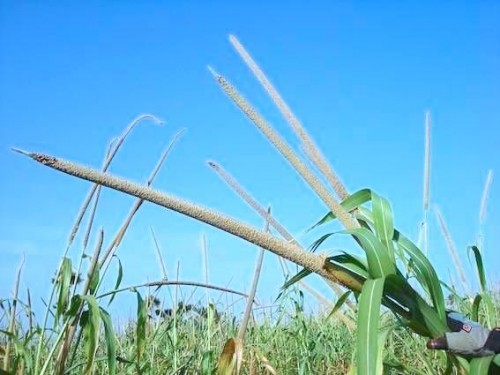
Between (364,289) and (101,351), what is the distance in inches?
94.9

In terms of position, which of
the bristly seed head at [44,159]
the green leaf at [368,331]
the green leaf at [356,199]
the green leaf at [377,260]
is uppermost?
the green leaf at [356,199]

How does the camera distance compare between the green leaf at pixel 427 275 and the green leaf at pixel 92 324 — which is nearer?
the green leaf at pixel 427 275

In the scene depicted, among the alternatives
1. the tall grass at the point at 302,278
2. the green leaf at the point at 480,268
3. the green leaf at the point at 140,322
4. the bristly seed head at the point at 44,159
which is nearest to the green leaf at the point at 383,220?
the tall grass at the point at 302,278

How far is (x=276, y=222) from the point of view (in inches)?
74.4

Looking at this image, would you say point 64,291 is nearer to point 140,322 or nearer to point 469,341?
point 140,322

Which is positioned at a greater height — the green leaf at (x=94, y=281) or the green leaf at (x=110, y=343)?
the green leaf at (x=94, y=281)

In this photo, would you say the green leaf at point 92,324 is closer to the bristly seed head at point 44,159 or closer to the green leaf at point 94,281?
the green leaf at point 94,281

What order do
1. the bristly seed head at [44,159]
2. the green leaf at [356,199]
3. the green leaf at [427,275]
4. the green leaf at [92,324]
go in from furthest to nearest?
1. the green leaf at [92,324]
2. the green leaf at [356,199]
3. the green leaf at [427,275]
4. the bristly seed head at [44,159]

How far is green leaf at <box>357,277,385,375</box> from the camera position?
38.4 inches

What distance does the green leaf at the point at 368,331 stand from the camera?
0.98 m

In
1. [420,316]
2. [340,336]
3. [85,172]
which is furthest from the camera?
[340,336]

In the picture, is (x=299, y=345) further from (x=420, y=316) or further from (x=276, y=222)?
(x=420, y=316)

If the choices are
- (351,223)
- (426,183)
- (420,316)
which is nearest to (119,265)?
(351,223)

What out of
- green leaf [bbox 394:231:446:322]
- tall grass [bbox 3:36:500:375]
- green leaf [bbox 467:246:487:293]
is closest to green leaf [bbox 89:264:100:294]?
tall grass [bbox 3:36:500:375]
